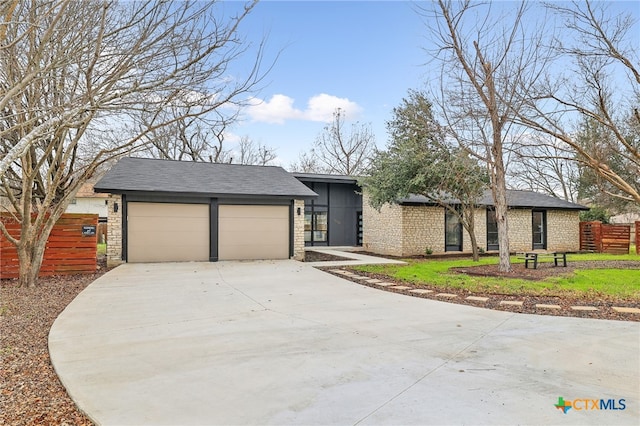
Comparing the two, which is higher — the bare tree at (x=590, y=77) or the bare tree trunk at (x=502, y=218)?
the bare tree at (x=590, y=77)

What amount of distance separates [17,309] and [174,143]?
21060 millimetres

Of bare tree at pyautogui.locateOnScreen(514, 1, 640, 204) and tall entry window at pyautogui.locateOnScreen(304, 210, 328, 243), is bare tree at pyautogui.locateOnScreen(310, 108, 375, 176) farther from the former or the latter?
bare tree at pyautogui.locateOnScreen(514, 1, 640, 204)

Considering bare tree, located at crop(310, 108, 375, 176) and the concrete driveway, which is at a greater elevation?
bare tree, located at crop(310, 108, 375, 176)

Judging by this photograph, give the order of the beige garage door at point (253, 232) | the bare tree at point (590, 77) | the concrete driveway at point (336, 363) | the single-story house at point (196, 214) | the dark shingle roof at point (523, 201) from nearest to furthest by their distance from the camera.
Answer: the concrete driveway at point (336, 363) → the bare tree at point (590, 77) → the single-story house at point (196, 214) → the beige garage door at point (253, 232) → the dark shingle roof at point (523, 201)

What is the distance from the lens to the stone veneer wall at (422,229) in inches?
627

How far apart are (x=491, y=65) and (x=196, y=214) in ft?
31.8

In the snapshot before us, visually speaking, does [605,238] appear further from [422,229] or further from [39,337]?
[39,337]

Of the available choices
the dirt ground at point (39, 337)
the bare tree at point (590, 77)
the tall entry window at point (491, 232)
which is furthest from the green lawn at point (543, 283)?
the tall entry window at point (491, 232)

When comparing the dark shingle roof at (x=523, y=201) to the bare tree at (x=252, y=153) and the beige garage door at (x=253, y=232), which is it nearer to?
the beige garage door at (x=253, y=232)

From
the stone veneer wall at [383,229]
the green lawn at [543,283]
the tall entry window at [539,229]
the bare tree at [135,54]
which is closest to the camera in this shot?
the bare tree at [135,54]

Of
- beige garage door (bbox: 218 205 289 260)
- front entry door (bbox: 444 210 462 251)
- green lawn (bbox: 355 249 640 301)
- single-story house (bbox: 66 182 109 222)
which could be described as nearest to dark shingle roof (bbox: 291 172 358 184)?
front entry door (bbox: 444 210 462 251)

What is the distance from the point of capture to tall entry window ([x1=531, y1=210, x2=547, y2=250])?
754 inches

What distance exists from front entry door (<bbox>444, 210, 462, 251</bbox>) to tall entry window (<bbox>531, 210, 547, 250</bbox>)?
4.71 metres

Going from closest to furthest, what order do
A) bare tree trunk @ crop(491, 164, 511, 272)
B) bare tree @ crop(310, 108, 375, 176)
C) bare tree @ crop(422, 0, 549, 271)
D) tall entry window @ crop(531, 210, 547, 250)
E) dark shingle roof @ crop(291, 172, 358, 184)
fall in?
bare tree @ crop(422, 0, 549, 271) → bare tree trunk @ crop(491, 164, 511, 272) → dark shingle roof @ crop(291, 172, 358, 184) → tall entry window @ crop(531, 210, 547, 250) → bare tree @ crop(310, 108, 375, 176)
